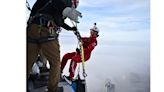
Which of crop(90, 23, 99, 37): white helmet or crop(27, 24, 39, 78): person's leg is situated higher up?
crop(90, 23, 99, 37): white helmet

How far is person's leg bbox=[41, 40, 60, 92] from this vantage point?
6.32ft

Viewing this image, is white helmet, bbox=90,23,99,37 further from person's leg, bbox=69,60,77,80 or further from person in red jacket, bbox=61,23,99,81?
person's leg, bbox=69,60,77,80

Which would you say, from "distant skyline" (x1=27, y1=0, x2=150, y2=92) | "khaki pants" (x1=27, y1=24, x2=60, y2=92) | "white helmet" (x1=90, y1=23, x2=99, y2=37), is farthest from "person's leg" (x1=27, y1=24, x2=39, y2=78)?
"white helmet" (x1=90, y1=23, x2=99, y2=37)

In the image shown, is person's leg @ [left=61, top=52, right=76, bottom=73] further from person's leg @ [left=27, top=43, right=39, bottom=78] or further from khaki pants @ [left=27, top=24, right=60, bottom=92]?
person's leg @ [left=27, top=43, right=39, bottom=78]

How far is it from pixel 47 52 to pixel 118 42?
43 cm

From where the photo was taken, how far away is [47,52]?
192cm

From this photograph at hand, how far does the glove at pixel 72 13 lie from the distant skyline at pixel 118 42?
25mm

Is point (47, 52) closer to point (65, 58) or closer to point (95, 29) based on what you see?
point (65, 58)

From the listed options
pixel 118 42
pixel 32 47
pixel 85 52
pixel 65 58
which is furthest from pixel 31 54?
pixel 118 42

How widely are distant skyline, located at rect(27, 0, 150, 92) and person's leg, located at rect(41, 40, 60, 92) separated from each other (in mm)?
41

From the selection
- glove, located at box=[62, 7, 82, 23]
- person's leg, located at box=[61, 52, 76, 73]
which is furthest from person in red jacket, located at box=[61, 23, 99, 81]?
glove, located at box=[62, 7, 82, 23]

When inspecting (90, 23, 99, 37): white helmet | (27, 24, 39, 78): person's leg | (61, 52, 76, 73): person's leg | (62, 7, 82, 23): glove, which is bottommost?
(61, 52, 76, 73): person's leg
